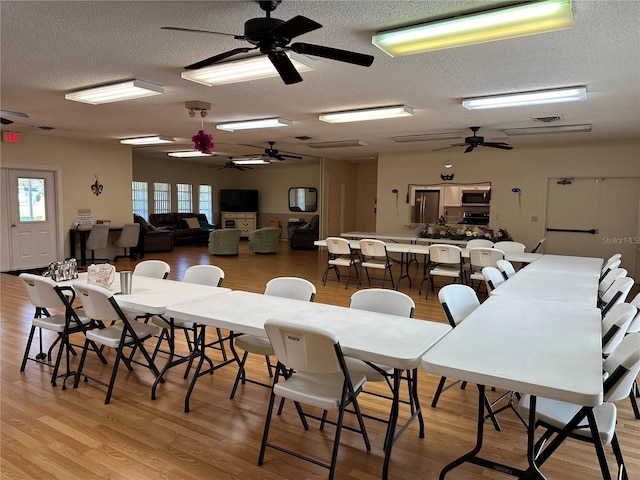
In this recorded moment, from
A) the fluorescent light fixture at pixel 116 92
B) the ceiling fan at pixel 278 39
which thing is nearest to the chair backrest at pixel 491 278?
the ceiling fan at pixel 278 39

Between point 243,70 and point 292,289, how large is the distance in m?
1.82

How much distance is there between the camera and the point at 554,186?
8531mm

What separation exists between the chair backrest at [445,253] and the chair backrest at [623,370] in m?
4.31

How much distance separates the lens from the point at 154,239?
11.0m

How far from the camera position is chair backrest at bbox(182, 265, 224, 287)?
3808 millimetres

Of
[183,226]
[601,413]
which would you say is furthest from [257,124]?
[183,226]

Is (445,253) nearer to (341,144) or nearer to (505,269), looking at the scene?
(505,269)

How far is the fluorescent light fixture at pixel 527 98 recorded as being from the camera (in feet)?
14.1

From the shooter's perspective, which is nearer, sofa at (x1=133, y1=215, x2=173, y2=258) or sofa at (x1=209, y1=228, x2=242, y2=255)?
sofa at (x1=209, y1=228, x2=242, y2=255)

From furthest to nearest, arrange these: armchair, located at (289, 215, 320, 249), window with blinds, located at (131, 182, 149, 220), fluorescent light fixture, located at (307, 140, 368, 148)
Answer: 1. window with blinds, located at (131, 182, 149, 220)
2. armchair, located at (289, 215, 320, 249)
3. fluorescent light fixture, located at (307, 140, 368, 148)

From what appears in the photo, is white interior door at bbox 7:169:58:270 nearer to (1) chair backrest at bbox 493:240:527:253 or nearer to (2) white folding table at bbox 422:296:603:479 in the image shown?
(1) chair backrest at bbox 493:240:527:253

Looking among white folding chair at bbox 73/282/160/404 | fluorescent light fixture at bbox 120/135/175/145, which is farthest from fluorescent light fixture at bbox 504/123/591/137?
white folding chair at bbox 73/282/160/404

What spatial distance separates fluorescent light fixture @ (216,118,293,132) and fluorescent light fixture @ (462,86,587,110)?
99.8 inches

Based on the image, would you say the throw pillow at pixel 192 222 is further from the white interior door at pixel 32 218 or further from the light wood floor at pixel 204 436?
the light wood floor at pixel 204 436
